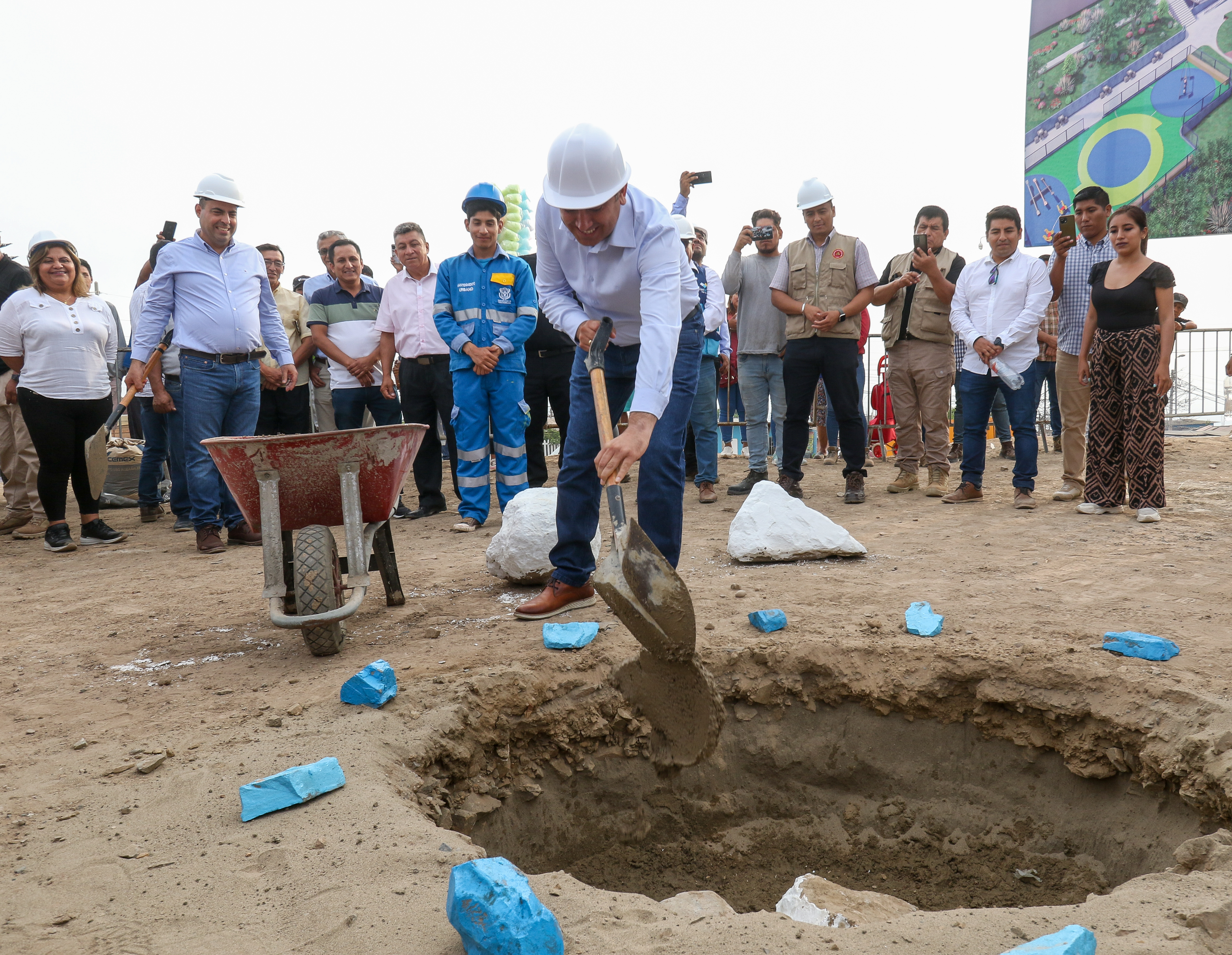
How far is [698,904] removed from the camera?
211cm

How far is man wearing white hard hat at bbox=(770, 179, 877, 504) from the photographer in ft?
19.9

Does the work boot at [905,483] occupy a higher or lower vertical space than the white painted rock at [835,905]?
higher

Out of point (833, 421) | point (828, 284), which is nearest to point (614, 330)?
point (828, 284)

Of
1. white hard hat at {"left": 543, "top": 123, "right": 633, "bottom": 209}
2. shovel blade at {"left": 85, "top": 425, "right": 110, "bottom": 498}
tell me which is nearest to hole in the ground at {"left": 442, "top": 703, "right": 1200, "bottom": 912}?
white hard hat at {"left": 543, "top": 123, "right": 633, "bottom": 209}

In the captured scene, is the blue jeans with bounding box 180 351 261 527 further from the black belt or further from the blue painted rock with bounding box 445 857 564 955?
the blue painted rock with bounding box 445 857 564 955

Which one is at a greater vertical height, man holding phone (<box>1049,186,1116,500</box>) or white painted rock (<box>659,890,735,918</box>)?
man holding phone (<box>1049,186,1116,500</box>)

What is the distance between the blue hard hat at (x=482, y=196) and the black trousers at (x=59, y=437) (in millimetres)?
2697

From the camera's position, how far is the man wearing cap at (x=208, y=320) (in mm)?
5016

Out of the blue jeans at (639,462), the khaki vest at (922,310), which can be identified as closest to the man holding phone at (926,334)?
the khaki vest at (922,310)

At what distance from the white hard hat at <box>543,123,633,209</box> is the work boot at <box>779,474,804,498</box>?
3.76 metres

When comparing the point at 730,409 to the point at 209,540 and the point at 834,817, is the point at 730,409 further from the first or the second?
the point at 834,817

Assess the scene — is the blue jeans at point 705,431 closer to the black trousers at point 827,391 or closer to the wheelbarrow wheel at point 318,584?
the black trousers at point 827,391

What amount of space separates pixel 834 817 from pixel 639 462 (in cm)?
145

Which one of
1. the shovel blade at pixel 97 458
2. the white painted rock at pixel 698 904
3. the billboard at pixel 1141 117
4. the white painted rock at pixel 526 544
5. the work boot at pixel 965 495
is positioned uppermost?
the billboard at pixel 1141 117
